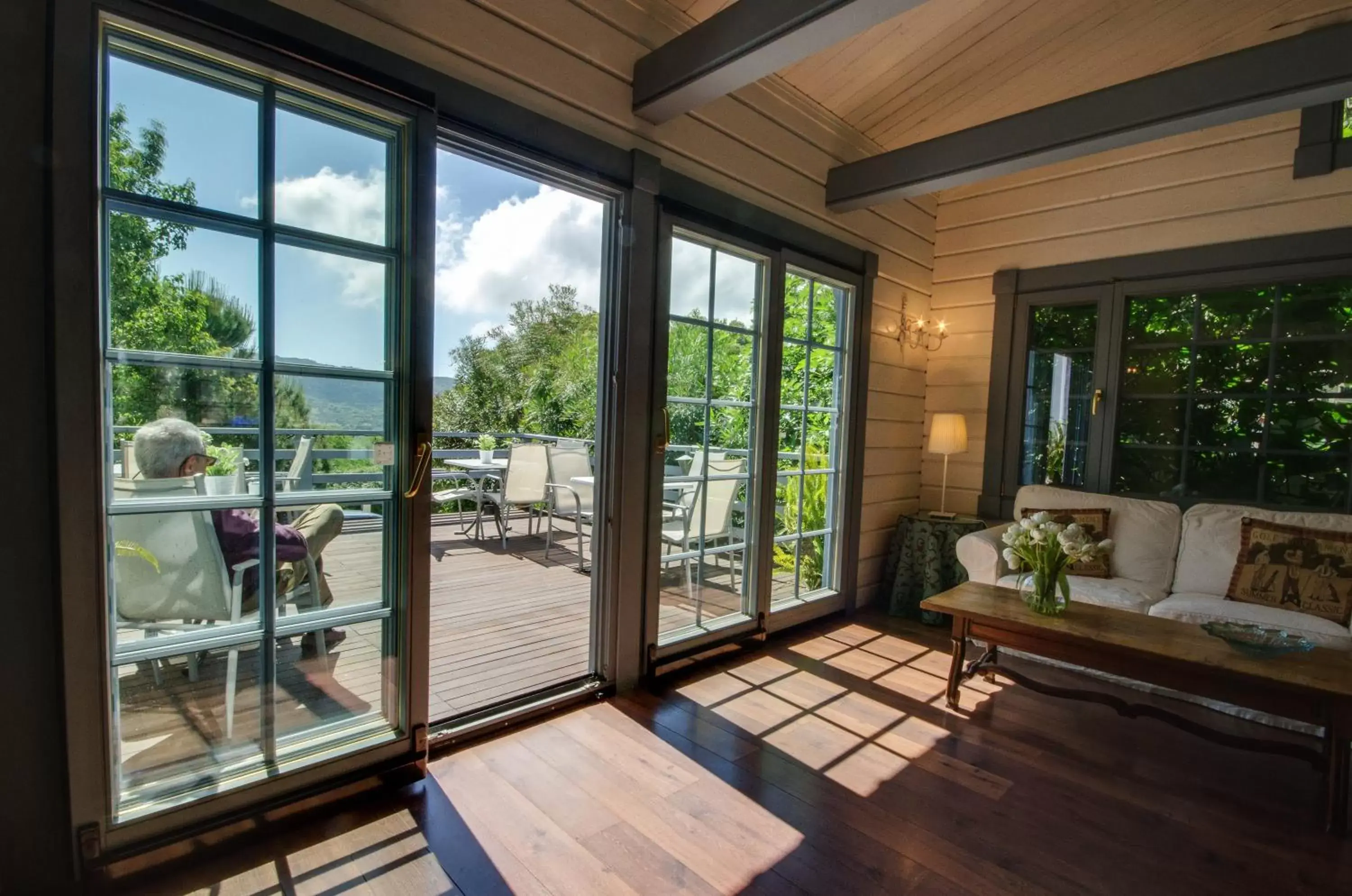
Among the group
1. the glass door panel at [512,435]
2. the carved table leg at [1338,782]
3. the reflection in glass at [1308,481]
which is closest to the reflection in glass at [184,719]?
the glass door panel at [512,435]

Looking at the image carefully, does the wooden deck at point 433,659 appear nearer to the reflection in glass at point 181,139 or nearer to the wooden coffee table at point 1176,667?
the reflection in glass at point 181,139

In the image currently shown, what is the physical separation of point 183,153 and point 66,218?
1.11ft

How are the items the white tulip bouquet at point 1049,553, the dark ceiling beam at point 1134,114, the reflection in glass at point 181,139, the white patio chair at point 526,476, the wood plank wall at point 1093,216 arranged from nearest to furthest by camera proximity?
the reflection in glass at point 181,139 → the dark ceiling beam at point 1134,114 → the white tulip bouquet at point 1049,553 → the wood plank wall at point 1093,216 → the white patio chair at point 526,476

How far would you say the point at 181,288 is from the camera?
5.56 ft

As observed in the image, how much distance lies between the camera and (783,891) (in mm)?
1692

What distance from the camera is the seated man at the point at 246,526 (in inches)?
66.2

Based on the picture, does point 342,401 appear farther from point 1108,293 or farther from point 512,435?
point 512,435

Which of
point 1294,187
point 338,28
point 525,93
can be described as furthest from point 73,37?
point 1294,187

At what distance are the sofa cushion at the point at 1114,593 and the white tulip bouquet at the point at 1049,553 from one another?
0.51 meters

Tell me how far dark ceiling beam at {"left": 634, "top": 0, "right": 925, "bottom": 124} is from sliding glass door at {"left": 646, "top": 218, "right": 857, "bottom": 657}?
535 millimetres

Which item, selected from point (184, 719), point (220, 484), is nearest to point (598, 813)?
point (184, 719)

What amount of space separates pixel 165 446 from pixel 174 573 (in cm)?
36


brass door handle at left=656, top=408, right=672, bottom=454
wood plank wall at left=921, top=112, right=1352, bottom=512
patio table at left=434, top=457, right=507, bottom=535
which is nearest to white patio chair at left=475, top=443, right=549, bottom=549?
patio table at left=434, top=457, right=507, bottom=535

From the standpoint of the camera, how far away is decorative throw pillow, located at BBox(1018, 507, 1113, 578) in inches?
139
